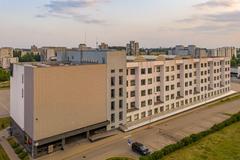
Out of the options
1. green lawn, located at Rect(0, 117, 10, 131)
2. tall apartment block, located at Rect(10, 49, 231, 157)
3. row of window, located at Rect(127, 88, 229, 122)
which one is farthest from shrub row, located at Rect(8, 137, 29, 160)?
row of window, located at Rect(127, 88, 229, 122)

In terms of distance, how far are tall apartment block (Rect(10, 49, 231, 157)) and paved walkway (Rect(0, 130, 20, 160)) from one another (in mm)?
2314

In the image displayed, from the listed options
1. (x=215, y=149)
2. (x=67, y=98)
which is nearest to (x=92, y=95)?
(x=67, y=98)

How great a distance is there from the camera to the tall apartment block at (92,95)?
Result: 38438 mm

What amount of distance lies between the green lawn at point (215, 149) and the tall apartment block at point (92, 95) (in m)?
13.5

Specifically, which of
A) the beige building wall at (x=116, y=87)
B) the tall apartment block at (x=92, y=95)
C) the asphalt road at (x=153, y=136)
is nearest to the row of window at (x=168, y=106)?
the tall apartment block at (x=92, y=95)

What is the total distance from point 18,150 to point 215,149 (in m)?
31.6

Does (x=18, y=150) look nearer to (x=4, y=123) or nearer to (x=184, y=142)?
(x=4, y=123)

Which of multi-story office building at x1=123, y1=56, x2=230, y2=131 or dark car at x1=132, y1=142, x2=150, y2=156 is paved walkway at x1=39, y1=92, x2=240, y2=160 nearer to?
dark car at x1=132, y1=142, x2=150, y2=156

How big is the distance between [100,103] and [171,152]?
1542 cm

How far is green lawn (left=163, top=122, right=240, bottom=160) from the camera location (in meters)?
36.6

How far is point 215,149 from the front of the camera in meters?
39.6

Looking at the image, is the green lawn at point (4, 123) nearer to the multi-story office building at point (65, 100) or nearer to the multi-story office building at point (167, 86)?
the multi-story office building at point (65, 100)

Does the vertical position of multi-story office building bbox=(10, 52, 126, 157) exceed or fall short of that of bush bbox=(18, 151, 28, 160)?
it exceeds it

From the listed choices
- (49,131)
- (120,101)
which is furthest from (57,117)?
(120,101)
